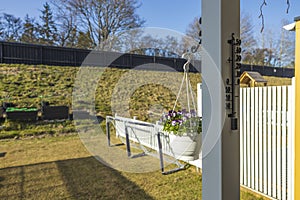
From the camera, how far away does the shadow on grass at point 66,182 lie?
173cm

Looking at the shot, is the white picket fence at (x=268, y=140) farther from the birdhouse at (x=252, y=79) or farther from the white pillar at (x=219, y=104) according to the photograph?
the white pillar at (x=219, y=104)

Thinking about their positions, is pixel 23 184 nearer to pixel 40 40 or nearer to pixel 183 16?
pixel 40 40

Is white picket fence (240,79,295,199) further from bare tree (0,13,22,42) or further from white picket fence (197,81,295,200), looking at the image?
bare tree (0,13,22,42)

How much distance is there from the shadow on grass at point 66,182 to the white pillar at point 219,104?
1169 mm

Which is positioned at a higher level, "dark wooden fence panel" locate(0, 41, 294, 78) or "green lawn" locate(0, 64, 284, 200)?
"dark wooden fence panel" locate(0, 41, 294, 78)

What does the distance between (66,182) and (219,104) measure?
174cm

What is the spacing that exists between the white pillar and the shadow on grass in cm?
117

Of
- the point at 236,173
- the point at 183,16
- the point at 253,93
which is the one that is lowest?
the point at 236,173

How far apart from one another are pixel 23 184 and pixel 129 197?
0.94 metres

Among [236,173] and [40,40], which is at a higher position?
[40,40]

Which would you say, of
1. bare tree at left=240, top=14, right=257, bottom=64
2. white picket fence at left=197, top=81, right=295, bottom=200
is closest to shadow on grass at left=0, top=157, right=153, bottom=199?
white picket fence at left=197, top=81, right=295, bottom=200

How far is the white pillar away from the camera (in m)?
0.66

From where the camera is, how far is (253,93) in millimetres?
1722

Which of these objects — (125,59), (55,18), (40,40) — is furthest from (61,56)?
(125,59)
